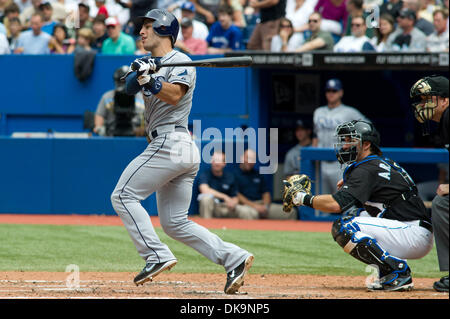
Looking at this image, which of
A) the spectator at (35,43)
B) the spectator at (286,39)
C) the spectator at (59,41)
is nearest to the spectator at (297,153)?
the spectator at (286,39)

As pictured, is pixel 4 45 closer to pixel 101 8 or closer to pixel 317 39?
pixel 101 8

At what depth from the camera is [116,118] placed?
40.9 ft

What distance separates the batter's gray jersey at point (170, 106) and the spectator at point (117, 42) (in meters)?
8.34

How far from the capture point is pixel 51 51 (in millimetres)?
14680

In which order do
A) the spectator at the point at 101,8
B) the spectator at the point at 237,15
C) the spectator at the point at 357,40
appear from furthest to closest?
the spectator at the point at 101,8 < the spectator at the point at 237,15 < the spectator at the point at 357,40

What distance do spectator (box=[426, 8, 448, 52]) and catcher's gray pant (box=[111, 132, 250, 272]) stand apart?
755 centimetres

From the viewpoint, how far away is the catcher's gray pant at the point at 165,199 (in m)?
5.68

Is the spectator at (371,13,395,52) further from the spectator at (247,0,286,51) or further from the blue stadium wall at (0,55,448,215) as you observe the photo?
the spectator at (247,0,286,51)

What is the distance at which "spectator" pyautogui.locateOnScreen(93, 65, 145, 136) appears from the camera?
12.3 metres

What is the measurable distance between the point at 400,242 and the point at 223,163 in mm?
6549

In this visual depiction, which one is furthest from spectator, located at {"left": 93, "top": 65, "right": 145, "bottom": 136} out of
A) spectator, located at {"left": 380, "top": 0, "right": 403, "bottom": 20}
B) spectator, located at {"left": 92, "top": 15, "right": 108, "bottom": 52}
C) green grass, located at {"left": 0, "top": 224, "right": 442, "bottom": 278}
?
spectator, located at {"left": 380, "top": 0, "right": 403, "bottom": 20}

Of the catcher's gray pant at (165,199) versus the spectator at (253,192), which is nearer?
the catcher's gray pant at (165,199)

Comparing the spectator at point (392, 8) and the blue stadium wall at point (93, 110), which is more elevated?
the spectator at point (392, 8)

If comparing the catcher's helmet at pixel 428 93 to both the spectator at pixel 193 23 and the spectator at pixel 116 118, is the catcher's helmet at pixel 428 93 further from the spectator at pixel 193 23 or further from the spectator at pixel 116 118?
the spectator at pixel 193 23
